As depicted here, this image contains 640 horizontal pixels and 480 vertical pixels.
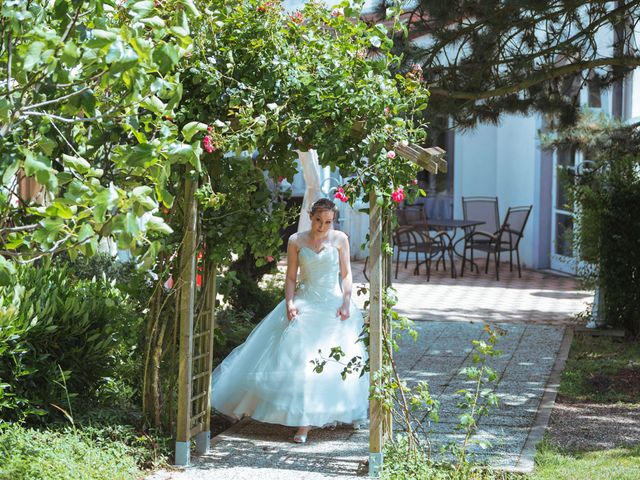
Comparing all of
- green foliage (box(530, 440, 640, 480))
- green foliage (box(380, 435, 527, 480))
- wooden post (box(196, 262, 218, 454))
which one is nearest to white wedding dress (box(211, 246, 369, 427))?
wooden post (box(196, 262, 218, 454))

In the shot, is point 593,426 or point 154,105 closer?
point 154,105

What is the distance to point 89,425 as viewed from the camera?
589cm

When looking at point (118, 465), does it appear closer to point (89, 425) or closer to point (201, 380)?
point (89, 425)

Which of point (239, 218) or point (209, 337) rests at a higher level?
point (239, 218)

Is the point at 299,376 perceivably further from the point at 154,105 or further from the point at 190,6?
the point at 190,6

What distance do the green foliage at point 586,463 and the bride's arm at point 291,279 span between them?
1.93 meters

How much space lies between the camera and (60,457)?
5305 millimetres

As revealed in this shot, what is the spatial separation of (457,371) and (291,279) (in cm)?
243

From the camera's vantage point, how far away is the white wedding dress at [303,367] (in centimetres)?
669

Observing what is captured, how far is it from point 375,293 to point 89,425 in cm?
190

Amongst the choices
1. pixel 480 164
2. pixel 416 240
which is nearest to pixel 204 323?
pixel 416 240

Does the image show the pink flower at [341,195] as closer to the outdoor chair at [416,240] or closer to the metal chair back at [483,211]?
the outdoor chair at [416,240]

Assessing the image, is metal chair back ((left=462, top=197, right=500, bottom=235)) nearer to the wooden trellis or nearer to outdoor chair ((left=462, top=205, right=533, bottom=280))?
outdoor chair ((left=462, top=205, right=533, bottom=280))

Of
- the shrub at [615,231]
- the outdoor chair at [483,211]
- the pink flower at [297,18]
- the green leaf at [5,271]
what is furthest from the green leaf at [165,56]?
the outdoor chair at [483,211]
